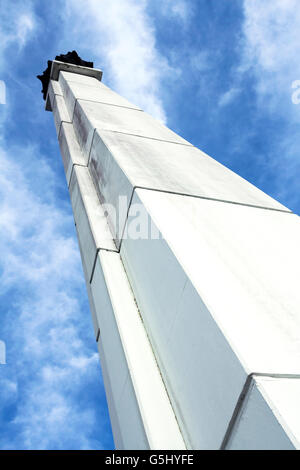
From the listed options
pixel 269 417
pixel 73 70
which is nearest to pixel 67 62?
pixel 73 70

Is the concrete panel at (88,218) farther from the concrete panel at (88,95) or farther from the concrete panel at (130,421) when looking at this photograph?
the concrete panel at (88,95)

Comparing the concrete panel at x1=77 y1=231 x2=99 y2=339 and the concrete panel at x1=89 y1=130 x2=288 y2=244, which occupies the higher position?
the concrete panel at x1=89 y1=130 x2=288 y2=244

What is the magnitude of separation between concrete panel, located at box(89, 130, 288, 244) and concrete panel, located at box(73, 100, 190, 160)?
34 cm

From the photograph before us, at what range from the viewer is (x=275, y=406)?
158 cm

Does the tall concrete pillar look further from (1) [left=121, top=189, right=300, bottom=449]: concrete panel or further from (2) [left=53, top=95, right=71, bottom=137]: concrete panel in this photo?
(2) [left=53, top=95, right=71, bottom=137]: concrete panel

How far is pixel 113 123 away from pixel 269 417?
15.3 ft

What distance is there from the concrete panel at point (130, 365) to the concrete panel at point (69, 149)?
8.26 ft

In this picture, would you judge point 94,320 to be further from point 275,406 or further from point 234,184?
point 275,406

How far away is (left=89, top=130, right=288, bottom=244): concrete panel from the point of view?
3650 millimetres

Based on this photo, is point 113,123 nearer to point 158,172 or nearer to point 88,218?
point 88,218

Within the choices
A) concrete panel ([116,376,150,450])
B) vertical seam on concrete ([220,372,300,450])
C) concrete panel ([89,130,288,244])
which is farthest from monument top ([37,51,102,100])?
vertical seam on concrete ([220,372,300,450])

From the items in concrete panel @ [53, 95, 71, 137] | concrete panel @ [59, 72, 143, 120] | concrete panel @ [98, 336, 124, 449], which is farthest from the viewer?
concrete panel @ [53, 95, 71, 137]

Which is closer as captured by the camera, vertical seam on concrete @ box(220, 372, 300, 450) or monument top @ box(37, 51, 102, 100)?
vertical seam on concrete @ box(220, 372, 300, 450)
